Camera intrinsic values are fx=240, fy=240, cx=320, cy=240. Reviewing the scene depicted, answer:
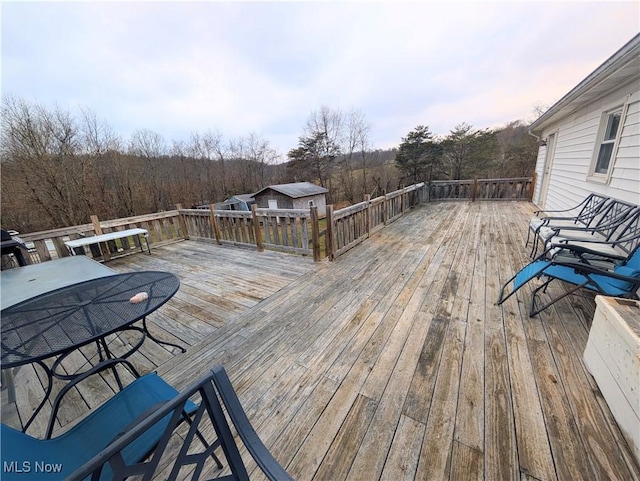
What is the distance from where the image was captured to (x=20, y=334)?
1315 millimetres

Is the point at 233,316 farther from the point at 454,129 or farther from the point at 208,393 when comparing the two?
the point at 454,129

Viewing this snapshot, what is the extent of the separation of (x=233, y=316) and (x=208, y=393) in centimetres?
190

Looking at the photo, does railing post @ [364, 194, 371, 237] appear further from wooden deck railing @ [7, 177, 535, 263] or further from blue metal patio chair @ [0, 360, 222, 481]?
blue metal patio chair @ [0, 360, 222, 481]

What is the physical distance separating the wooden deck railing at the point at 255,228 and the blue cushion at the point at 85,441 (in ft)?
8.98

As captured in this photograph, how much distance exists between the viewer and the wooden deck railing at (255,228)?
390cm

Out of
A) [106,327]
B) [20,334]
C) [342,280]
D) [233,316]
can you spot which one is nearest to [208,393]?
[106,327]

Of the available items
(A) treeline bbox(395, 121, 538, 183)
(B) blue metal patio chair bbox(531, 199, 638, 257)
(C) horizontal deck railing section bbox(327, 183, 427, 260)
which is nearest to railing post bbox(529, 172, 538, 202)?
(C) horizontal deck railing section bbox(327, 183, 427, 260)

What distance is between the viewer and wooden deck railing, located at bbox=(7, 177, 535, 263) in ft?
12.8

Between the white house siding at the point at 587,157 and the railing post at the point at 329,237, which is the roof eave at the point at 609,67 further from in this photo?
the railing post at the point at 329,237

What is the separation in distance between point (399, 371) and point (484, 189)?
360 inches

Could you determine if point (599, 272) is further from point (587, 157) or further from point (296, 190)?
point (296, 190)

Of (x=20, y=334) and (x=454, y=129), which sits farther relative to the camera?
(x=454, y=129)

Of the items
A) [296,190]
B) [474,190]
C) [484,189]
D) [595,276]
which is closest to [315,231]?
[595,276]

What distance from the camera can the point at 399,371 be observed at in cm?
175
